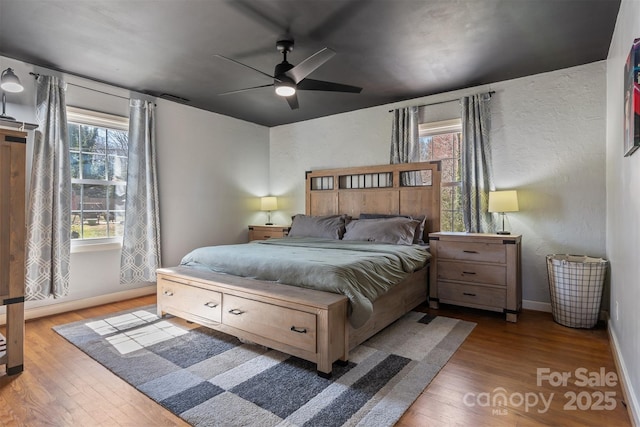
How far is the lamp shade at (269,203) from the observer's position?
561 centimetres

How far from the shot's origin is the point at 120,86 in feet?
13.0

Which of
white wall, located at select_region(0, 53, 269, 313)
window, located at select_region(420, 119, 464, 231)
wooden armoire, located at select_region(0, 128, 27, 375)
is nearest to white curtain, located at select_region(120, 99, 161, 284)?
white wall, located at select_region(0, 53, 269, 313)

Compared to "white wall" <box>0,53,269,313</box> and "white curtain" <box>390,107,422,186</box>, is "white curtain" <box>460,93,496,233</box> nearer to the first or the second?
"white curtain" <box>390,107,422,186</box>

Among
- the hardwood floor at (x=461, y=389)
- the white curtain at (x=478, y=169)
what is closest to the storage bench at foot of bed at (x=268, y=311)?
the hardwood floor at (x=461, y=389)

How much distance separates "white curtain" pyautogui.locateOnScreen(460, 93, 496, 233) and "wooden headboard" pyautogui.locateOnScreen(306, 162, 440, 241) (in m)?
Result: 0.36

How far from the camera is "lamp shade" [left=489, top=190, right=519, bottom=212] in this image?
3.44 m

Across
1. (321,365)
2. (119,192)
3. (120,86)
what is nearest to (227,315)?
(321,365)

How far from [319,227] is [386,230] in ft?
3.30

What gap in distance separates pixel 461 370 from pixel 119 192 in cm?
412

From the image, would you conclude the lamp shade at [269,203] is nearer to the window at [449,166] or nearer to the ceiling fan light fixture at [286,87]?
the window at [449,166]

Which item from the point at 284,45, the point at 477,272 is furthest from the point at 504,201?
the point at 284,45

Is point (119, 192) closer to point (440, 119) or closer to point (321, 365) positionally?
point (321, 365)

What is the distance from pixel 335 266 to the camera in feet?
7.91

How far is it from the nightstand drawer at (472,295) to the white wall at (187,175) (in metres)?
3.33
